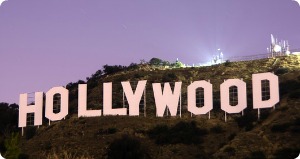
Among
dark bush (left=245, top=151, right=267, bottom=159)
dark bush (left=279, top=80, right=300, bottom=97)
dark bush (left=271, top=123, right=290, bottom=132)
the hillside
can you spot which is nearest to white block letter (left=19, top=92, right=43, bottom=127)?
the hillside

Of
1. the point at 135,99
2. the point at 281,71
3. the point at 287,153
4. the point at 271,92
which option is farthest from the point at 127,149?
the point at 281,71

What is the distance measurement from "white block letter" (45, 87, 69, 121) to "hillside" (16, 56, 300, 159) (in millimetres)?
1114

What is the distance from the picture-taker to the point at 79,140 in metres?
55.7

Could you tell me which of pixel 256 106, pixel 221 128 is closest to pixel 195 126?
pixel 221 128

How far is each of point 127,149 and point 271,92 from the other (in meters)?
13.6

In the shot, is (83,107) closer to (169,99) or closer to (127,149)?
(169,99)

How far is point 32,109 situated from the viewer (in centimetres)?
6238

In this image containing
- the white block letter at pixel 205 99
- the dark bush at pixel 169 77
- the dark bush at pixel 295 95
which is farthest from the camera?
the dark bush at pixel 169 77

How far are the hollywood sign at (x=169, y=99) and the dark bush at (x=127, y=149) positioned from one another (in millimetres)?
6655

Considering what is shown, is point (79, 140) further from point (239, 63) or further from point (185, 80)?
point (239, 63)

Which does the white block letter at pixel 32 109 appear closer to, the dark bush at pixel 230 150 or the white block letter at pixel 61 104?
the white block letter at pixel 61 104

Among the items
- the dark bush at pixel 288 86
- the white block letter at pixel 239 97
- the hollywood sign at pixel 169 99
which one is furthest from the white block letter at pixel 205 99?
the dark bush at pixel 288 86

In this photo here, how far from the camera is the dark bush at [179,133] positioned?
53.0 metres

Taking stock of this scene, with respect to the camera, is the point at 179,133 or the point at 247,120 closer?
the point at 179,133
